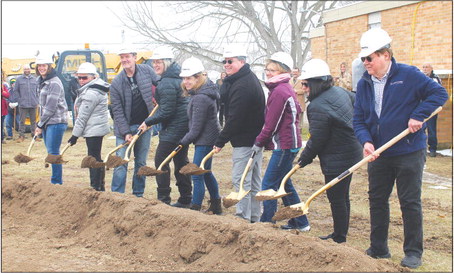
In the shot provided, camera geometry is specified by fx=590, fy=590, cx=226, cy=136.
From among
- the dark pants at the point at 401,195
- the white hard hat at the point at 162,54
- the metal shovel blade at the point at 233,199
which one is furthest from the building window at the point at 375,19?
the dark pants at the point at 401,195

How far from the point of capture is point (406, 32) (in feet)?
55.0

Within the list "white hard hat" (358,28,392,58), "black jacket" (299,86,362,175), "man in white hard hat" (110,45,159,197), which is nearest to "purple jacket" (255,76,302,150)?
"black jacket" (299,86,362,175)

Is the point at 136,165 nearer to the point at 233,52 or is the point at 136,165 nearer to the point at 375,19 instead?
the point at 233,52

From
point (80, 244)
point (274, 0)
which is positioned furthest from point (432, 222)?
point (274, 0)

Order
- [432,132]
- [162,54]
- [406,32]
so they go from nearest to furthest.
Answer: [162,54] → [432,132] → [406,32]

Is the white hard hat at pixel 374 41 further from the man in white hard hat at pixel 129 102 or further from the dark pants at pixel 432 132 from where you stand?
the dark pants at pixel 432 132

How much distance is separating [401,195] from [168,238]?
2.19 metres

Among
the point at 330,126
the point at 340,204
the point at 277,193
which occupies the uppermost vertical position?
the point at 330,126

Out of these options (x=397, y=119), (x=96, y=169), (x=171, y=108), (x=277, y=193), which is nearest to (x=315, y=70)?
(x=397, y=119)

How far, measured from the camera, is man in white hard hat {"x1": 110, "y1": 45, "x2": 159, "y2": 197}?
7.82 m

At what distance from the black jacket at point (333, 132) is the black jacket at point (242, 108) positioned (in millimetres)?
1012

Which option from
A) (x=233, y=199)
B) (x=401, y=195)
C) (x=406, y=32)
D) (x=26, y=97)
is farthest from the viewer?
(x=26, y=97)

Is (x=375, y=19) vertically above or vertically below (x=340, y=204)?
above

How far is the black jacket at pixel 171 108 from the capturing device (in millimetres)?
7590
